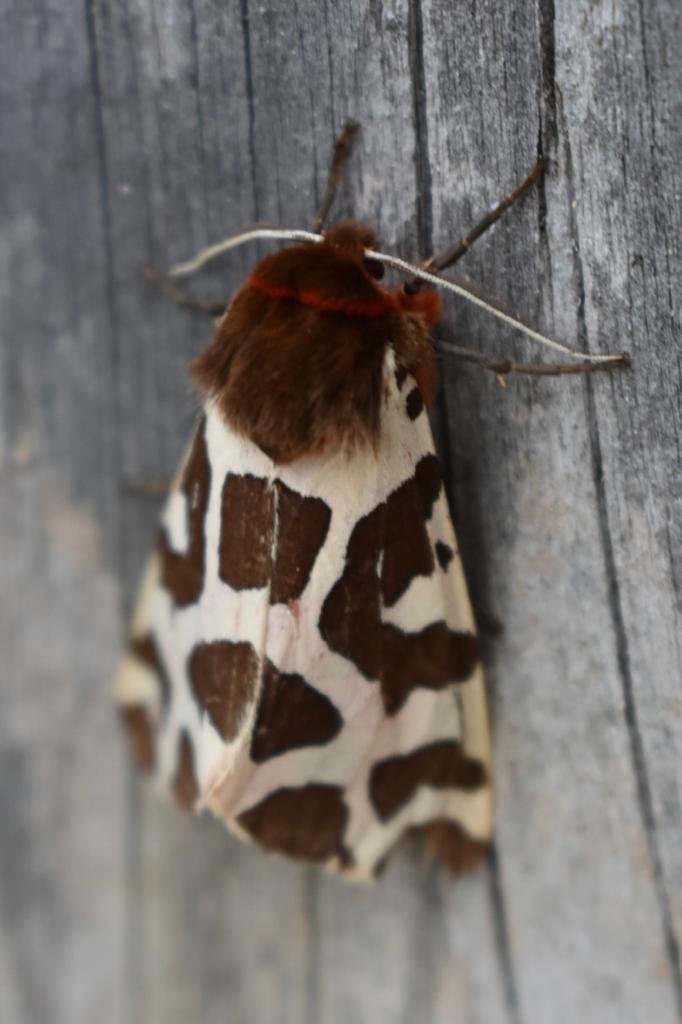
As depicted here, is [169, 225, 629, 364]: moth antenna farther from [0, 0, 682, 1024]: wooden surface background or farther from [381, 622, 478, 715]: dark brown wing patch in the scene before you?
[381, 622, 478, 715]: dark brown wing patch

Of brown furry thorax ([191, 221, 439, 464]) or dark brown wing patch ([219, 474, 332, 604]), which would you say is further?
dark brown wing patch ([219, 474, 332, 604])

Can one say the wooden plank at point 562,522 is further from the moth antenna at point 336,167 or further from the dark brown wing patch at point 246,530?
the dark brown wing patch at point 246,530

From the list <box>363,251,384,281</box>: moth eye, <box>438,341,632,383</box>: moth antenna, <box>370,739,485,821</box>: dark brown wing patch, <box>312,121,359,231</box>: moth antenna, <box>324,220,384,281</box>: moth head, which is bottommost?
<box>370,739,485,821</box>: dark brown wing patch

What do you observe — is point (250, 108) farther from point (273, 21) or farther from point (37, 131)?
point (37, 131)

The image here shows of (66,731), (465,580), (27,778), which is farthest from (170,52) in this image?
(27,778)

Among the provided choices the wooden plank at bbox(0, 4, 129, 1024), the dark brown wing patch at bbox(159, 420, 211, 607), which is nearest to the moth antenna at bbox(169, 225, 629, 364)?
the dark brown wing patch at bbox(159, 420, 211, 607)

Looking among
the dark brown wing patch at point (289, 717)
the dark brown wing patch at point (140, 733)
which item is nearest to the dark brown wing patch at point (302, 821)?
the dark brown wing patch at point (289, 717)

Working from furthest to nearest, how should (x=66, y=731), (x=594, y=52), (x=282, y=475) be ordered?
1. (x=66, y=731)
2. (x=282, y=475)
3. (x=594, y=52)
